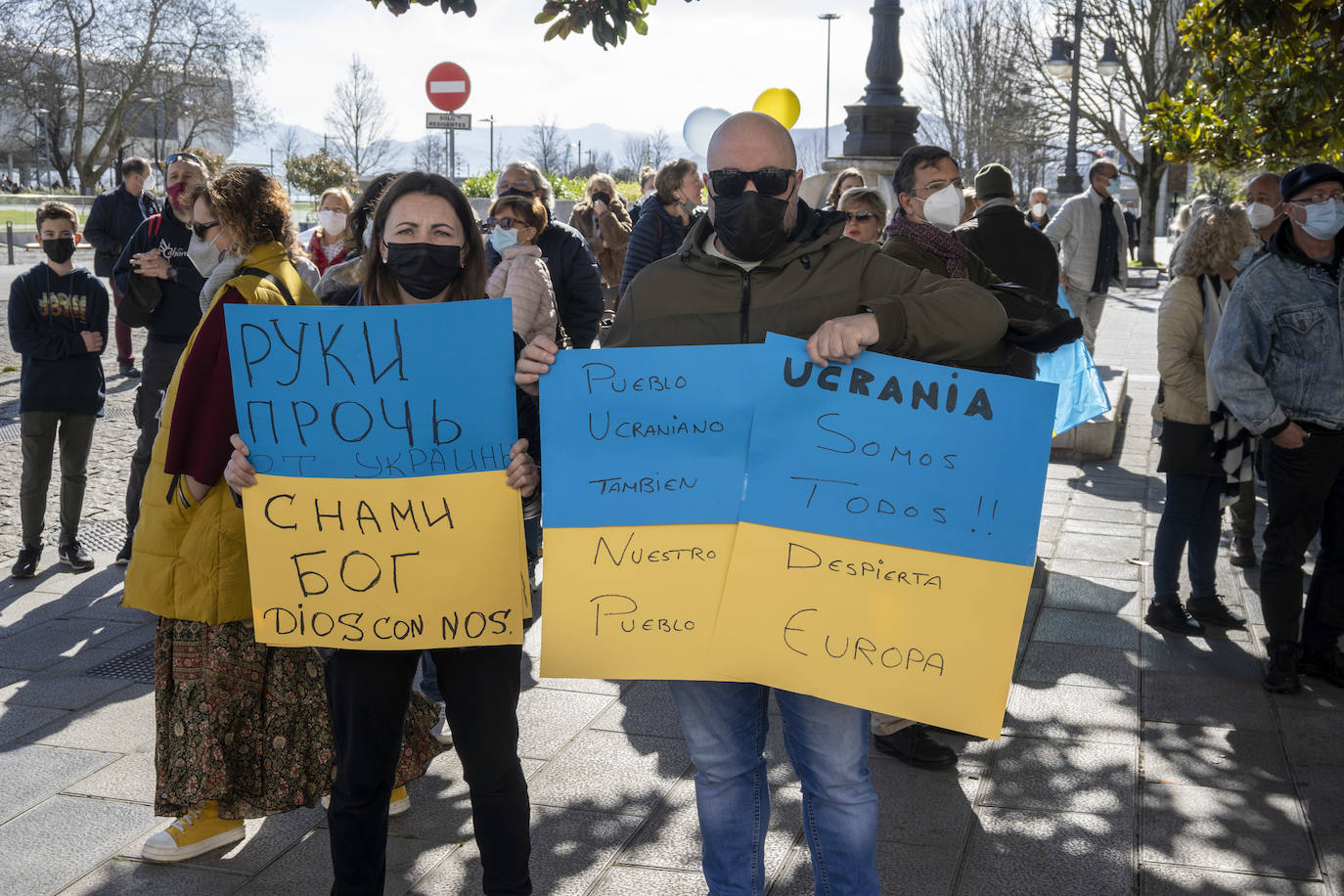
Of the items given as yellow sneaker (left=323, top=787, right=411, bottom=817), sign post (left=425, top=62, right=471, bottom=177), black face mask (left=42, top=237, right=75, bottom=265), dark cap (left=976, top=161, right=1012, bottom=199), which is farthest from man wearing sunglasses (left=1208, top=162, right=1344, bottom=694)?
sign post (left=425, top=62, right=471, bottom=177)

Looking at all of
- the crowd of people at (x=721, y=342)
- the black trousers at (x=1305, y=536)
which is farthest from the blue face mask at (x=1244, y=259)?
the black trousers at (x=1305, y=536)

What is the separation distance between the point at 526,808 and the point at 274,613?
29.8 inches

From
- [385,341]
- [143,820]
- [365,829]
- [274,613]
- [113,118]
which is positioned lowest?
[143,820]

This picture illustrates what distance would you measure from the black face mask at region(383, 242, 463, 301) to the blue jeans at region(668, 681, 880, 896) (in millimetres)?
1118

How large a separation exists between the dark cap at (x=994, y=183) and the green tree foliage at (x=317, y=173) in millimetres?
31974

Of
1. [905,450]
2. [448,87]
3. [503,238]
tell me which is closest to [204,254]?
[503,238]

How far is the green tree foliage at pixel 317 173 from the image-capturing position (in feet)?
121

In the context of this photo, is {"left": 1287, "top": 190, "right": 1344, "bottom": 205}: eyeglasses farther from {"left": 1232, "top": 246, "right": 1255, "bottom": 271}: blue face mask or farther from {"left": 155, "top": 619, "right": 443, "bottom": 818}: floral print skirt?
{"left": 155, "top": 619, "right": 443, "bottom": 818}: floral print skirt

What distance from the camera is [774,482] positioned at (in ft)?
8.58

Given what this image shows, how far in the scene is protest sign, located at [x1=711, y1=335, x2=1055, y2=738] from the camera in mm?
2537

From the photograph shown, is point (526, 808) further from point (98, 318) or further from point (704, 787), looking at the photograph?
point (98, 318)

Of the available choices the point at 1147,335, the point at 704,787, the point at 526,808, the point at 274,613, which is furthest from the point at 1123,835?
the point at 1147,335

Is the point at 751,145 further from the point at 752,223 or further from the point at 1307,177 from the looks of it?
the point at 1307,177

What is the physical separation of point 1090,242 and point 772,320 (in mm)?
8689
